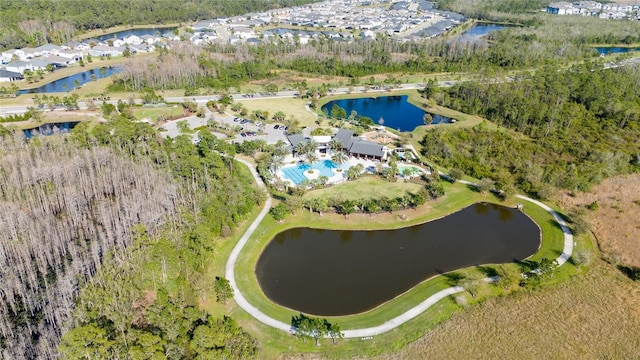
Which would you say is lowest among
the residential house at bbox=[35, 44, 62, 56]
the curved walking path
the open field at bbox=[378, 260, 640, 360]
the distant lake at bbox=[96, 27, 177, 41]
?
the open field at bbox=[378, 260, 640, 360]

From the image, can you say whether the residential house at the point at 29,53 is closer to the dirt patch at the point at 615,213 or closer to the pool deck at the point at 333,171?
the pool deck at the point at 333,171

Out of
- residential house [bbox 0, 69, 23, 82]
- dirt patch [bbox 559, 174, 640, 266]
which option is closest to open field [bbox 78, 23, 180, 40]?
residential house [bbox 0, 69, 23, 82]

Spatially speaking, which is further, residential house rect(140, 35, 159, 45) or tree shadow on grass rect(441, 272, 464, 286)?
residential house rect(140, 35, 159, 45)

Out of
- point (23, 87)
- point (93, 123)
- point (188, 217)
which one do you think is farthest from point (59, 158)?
point (23, 87)

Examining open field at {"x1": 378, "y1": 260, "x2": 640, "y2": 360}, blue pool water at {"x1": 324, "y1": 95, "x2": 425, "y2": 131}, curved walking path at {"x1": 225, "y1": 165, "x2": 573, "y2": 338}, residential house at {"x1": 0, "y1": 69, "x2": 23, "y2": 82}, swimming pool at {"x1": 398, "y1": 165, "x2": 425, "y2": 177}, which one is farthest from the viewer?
residential house at {"x1": 0, "y1": 69, "x2": 23, "y2": 82}

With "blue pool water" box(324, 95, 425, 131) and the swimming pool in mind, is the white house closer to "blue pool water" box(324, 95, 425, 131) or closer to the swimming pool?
"blue pool water" box(324, 95, 425, 131)

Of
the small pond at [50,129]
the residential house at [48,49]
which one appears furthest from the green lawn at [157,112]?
the residential house at [48,49]

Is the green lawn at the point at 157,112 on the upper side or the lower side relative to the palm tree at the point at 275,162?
upper
